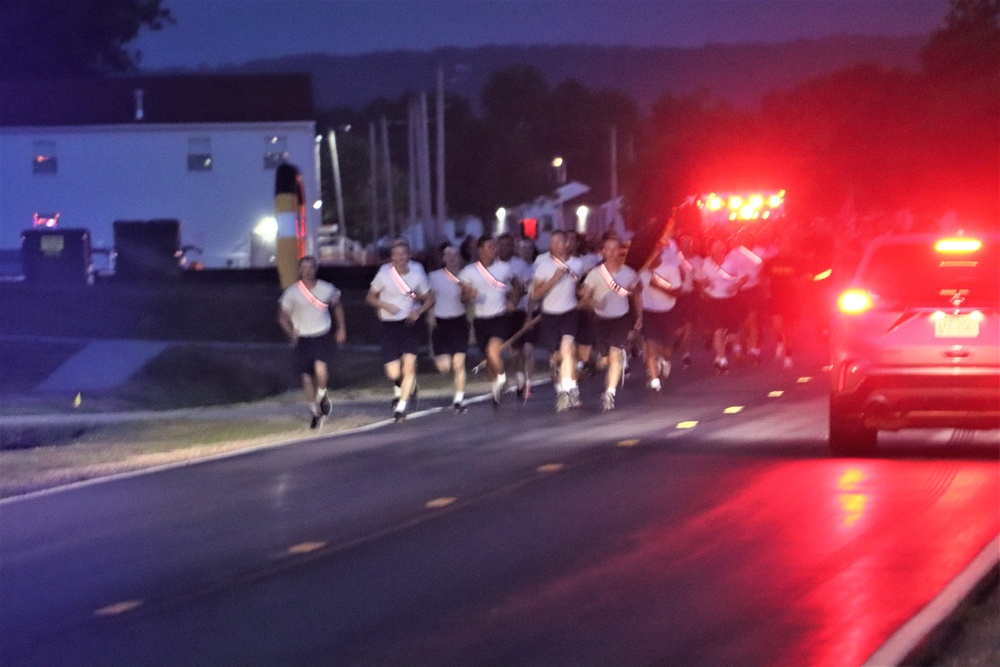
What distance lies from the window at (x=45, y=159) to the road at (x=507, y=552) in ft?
157

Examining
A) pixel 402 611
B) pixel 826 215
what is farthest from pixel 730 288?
pixel 826 215

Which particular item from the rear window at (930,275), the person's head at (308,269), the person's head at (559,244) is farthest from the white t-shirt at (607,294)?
the rear window at (930,275)

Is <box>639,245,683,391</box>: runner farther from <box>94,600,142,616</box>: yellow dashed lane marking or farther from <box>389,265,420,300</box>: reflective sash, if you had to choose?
<box>94,600,142,616</box>: yellow dashed lane marking

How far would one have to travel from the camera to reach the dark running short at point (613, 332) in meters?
18.1

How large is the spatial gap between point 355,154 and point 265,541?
89911 mm

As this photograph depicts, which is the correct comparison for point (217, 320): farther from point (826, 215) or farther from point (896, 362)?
point (896, 362)

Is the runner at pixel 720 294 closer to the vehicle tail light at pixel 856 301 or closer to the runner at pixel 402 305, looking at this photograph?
the runner at pixel 402 305

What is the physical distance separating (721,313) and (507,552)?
13.2 m

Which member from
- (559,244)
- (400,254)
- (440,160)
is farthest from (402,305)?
(440,160)

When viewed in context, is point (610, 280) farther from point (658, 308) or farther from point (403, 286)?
point (403, 286)

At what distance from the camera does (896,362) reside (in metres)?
13.0

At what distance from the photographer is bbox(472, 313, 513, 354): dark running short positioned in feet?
60.1

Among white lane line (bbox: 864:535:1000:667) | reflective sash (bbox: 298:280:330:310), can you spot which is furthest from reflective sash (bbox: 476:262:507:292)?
white lane line (bbox: 864:535:1000:667)

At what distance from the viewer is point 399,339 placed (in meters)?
17.8
